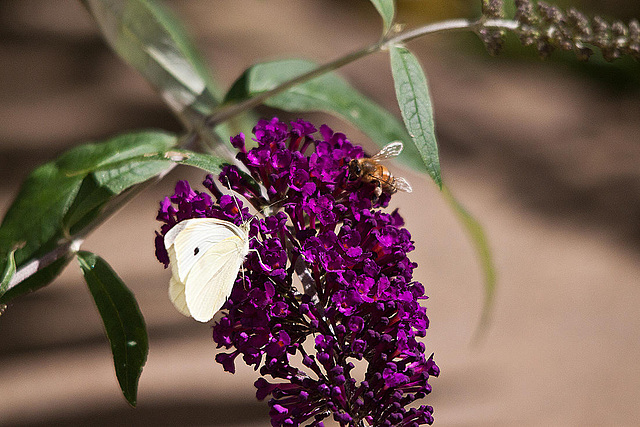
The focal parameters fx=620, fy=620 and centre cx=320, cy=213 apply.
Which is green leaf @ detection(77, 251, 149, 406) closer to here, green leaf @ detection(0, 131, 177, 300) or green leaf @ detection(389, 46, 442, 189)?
green leaf @ detection(0, 131, 177, 300)

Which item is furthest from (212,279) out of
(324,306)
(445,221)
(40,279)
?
(445,221)

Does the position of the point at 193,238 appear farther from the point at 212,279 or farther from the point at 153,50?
the point at 153,50

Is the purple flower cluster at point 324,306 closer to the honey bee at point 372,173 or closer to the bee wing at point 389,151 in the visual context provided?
the honey bee at point 372,173

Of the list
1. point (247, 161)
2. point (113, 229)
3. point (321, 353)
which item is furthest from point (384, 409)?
point (113, 229)

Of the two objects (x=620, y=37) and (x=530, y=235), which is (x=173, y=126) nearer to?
(x=530, y=235)

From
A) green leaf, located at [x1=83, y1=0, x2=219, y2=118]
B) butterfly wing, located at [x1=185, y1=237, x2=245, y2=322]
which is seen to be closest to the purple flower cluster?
butterfly wing, located at [x1=185, y1=237, x2=245, y2=322]

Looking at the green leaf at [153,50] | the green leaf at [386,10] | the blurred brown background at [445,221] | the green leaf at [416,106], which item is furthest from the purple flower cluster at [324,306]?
the blurred brown background at [445,221]
